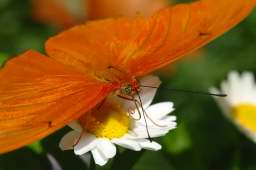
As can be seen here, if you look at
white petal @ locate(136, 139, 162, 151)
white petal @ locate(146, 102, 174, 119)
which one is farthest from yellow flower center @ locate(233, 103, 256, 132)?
white petal @ locate(136, 139, 162, 151)

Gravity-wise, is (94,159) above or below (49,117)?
below

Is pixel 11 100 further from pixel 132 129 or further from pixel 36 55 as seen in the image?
pixel 132 129

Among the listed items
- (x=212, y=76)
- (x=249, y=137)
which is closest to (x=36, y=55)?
(x=249, y=137)

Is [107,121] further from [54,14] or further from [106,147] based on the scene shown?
[54,14]

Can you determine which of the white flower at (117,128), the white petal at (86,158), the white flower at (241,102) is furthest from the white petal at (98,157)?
the white flower at (241,102)

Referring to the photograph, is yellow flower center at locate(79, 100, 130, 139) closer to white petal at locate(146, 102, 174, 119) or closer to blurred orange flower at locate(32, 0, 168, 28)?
white petal at locate(146, 102, 174, 119)

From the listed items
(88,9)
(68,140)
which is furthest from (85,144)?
(88,9)

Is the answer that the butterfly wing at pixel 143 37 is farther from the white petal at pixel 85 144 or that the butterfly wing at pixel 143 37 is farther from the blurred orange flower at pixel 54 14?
the blurred orange flower at pixel 54 14
